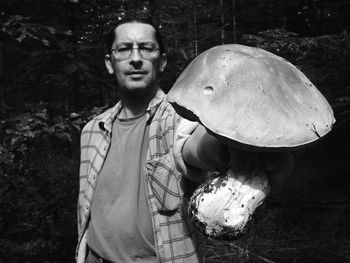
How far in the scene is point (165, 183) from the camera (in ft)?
5.32

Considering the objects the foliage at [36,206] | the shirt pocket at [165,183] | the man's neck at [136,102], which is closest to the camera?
the shirt pocket at [165,183]

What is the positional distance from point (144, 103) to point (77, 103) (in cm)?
232

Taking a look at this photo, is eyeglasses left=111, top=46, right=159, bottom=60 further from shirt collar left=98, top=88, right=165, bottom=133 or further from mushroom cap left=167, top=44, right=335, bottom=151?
mushroom cap left=167, top=44, right=335, bottom=151

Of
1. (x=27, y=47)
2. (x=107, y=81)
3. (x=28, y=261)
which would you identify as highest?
(x=27, y=47)

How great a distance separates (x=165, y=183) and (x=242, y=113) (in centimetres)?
98

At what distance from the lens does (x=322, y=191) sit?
4785 millimetres

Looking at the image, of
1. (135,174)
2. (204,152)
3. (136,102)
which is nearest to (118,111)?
(136,102)

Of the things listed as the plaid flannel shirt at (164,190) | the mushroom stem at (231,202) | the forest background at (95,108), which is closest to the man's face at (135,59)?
the plaid flannel shirt at (164,190)

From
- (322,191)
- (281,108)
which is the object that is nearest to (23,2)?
(281,108)

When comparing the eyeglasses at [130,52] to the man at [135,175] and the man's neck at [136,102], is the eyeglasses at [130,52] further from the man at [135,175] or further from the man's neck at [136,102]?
the man's neck at [136,102]

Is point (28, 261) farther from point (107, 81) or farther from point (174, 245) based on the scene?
point (174, 245)

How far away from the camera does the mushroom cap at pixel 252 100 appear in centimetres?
66

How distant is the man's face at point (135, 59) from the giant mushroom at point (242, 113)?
1105 mm

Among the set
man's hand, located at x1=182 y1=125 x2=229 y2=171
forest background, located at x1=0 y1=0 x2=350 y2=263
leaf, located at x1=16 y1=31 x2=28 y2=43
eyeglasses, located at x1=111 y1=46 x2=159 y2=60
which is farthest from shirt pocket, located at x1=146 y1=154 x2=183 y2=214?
leaf, located at x1=16 y1=31 x2=28 y2=43
